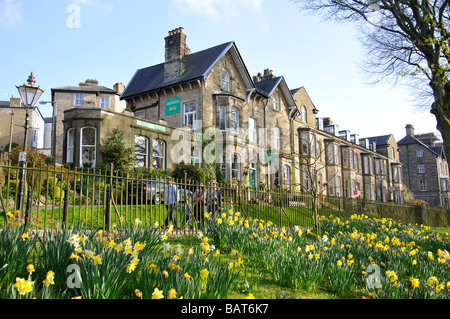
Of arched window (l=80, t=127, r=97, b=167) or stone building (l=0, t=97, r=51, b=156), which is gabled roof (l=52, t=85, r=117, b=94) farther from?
arched window (l=80, t=127, r=97, b=167)

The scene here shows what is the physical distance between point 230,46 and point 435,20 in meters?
14.1

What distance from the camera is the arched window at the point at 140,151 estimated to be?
833 inches

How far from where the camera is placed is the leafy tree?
19172 mm

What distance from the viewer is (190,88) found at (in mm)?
24656

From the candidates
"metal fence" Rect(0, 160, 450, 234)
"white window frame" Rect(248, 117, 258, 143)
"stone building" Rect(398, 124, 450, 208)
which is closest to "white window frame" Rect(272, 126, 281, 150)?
"white window frame" Rect(248, 117, 258, 143)

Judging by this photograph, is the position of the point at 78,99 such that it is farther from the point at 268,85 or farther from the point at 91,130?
the point at 91,130

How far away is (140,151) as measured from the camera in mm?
21438

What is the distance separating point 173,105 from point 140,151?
208 inches

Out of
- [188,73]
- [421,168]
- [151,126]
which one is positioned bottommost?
[421,168]

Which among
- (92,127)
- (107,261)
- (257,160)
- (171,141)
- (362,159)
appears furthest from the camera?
(362,159)

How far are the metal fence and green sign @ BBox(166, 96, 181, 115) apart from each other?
9430 millimetres

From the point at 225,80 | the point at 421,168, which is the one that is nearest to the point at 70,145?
the point at 225,80

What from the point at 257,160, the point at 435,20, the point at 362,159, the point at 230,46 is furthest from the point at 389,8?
the point at 362,159
